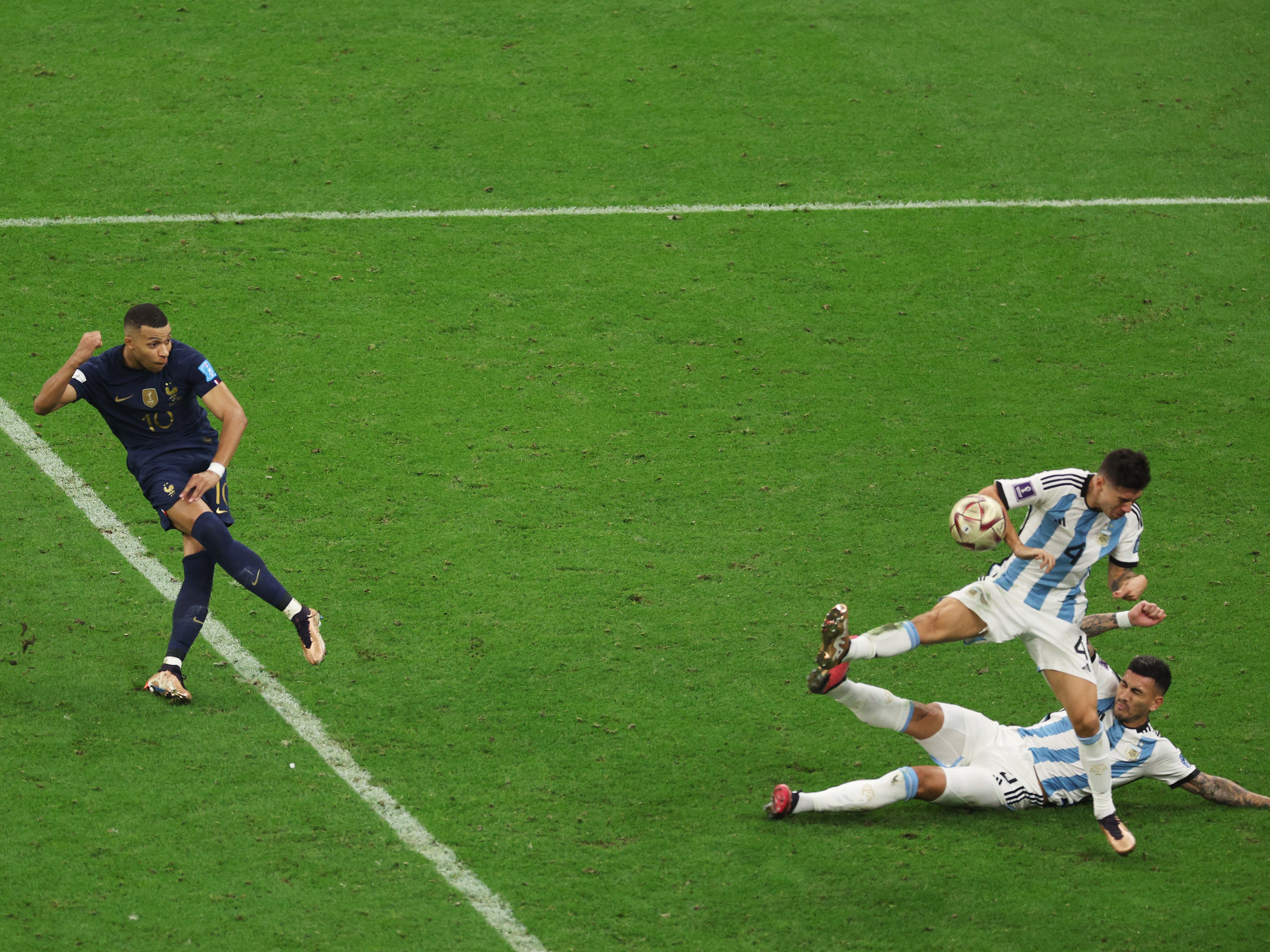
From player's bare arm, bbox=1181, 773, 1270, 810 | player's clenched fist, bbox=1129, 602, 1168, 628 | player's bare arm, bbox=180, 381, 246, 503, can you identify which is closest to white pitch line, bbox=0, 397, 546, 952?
player's bare arm, bbox=180, 381, 246, 503

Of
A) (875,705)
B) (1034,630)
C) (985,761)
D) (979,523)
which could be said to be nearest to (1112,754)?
(985,761)

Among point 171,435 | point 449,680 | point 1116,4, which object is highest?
point 1116,4

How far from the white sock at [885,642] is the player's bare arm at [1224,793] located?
4.89 feet

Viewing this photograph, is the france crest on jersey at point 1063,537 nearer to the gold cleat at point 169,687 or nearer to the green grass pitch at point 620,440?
the green grass pitch at point 620,440

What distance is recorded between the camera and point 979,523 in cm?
559

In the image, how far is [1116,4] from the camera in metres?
14.8

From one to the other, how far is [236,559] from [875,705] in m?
3.01

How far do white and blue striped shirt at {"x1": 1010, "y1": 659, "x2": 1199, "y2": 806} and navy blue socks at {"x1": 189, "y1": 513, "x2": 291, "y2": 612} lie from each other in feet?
11.7

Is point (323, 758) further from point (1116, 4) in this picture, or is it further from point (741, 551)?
point (1116, 4)

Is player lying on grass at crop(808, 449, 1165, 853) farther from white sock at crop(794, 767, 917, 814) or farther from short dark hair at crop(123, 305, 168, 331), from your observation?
short dark hair at crop(123, 305, 168, 331)

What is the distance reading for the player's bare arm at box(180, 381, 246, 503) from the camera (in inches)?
238

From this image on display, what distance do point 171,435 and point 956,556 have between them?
4.55 metres

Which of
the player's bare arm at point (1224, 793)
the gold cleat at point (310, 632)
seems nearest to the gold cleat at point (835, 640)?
the player's bare arm at point (1224, 793)

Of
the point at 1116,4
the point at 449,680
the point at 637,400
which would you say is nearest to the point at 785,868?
the point at 449,680
